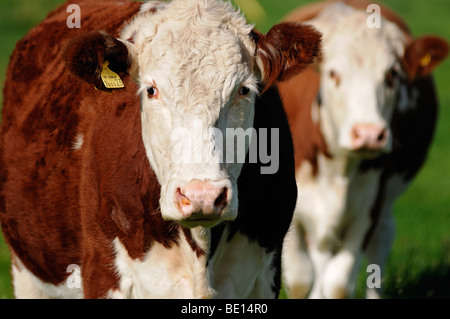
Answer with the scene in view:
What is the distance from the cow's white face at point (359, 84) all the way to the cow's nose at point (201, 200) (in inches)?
121

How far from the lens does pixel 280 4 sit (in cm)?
2338

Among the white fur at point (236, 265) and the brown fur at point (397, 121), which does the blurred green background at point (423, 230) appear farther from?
the white fur at point (236, 265)

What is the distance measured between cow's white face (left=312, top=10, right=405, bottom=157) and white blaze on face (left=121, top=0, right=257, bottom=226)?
2550 mm

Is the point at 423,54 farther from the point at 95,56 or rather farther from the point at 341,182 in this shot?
the point at 95,56

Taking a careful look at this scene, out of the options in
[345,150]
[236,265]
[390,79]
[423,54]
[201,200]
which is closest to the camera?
[201,200]

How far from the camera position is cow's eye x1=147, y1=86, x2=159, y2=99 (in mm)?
3607

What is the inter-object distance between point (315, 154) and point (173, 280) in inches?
129

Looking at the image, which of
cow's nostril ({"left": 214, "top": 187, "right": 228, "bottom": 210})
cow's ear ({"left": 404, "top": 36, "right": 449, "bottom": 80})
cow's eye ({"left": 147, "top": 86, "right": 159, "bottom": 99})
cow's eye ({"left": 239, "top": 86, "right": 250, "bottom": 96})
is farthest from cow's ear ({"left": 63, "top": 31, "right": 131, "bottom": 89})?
cow's ear ({"left": 404, "top": 36, "right": 449, "bottom": 80})

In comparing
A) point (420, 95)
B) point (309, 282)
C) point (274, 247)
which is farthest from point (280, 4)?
point (274, 247)

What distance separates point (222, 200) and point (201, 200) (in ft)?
0.35

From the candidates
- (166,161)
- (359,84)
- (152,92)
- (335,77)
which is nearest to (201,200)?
(166,161)

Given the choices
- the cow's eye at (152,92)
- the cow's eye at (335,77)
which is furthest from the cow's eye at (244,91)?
the cow's eye at (335,77)

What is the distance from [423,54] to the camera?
685 cm
